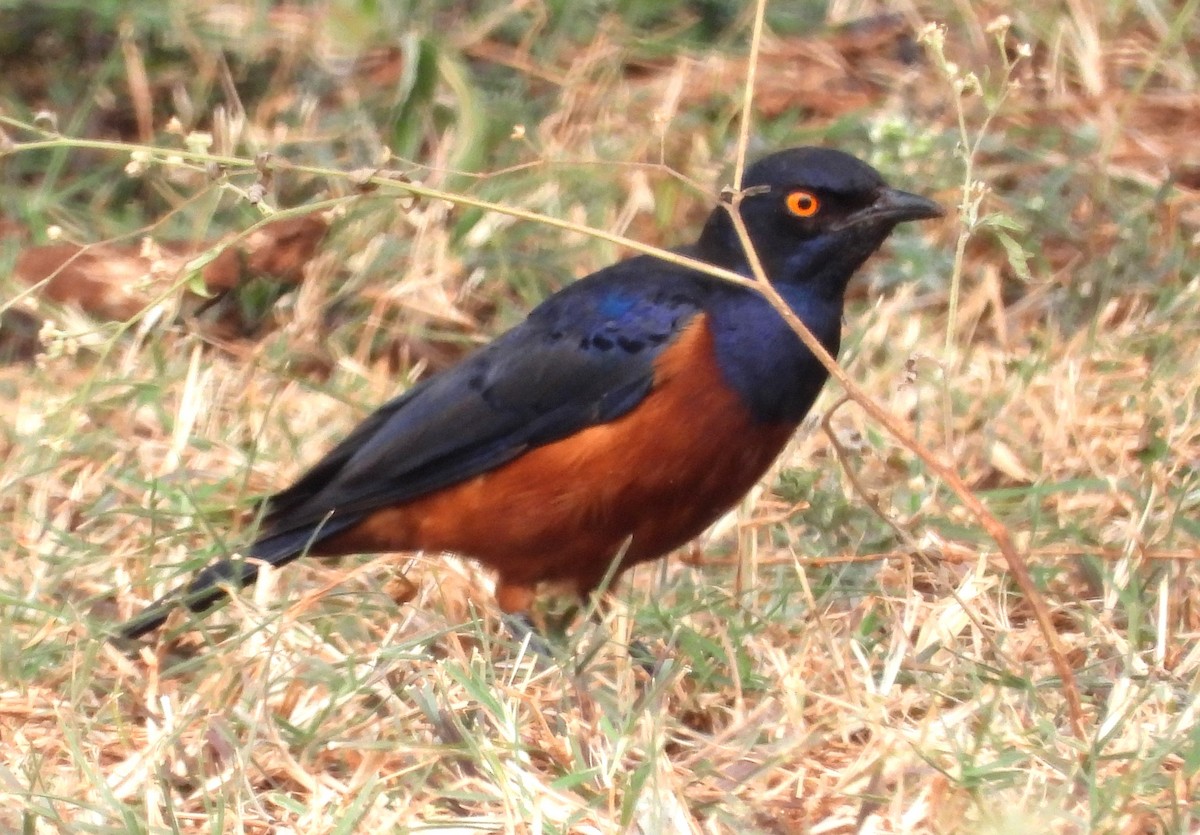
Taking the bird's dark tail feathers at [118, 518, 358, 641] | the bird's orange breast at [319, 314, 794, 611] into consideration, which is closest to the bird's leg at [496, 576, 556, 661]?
the bird's orange breast at [319, 314, 794, 611]

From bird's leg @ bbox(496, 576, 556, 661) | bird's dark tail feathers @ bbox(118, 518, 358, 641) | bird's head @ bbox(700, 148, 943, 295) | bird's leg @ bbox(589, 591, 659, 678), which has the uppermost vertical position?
bird's head @ bbox(700, 148, 943, 295)

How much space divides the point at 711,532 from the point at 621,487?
82 cm

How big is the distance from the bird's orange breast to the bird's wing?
0.05m

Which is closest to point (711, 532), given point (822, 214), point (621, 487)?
point (621, 487)

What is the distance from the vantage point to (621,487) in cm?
435

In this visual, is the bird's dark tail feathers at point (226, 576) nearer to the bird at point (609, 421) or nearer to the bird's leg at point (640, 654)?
the bird at point (609, 421)

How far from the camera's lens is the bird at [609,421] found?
4.33 metres

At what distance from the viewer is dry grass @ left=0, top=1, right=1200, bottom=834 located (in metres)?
3.38

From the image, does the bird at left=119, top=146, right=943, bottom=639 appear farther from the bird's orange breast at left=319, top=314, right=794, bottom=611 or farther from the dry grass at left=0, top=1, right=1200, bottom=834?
the dry grass at left=0, top=1, right=1200, bottom=834

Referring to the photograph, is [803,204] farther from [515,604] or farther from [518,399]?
[515,604]

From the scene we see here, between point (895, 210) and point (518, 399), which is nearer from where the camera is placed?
point (895, 210)

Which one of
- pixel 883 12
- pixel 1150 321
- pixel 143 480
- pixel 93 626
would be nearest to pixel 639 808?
pixel 93 626

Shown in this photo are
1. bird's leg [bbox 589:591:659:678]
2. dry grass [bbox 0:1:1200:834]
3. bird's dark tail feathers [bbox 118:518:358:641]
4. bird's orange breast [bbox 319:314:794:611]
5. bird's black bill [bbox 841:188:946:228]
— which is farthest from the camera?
bird's black bill [bbox 841:188:946:228]

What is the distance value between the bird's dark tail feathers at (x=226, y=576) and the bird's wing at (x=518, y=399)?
0.03m
